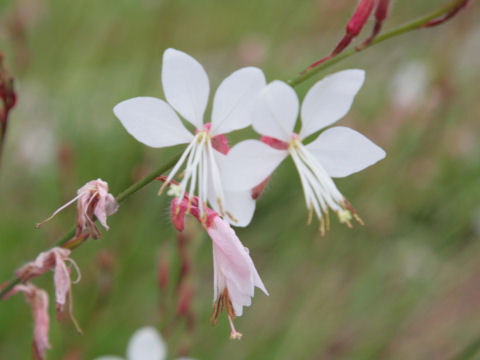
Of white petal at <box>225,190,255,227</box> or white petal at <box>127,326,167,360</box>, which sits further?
white petal at <box>127,326,167,360</box>

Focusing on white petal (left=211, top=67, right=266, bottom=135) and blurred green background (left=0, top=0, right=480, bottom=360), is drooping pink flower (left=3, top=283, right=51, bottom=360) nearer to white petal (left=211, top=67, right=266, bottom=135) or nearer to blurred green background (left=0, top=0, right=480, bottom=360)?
white petal (left=211, top=67, right=266, bottom=135)

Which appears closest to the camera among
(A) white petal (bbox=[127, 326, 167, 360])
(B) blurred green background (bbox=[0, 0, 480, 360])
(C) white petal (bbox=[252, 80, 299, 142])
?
(C) white petal (bbox=[252, 80, 299, 142])

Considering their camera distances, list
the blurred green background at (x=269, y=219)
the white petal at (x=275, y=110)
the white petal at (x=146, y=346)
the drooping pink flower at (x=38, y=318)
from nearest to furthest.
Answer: the white petal at (x=275, y=110), the drooping pink flower at (x=38, y=318), the white petal at (x=146, y=346), the blurred green background at (x=269, y=219)

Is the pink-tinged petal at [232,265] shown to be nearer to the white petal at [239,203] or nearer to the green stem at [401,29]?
the white petal at [239,203]

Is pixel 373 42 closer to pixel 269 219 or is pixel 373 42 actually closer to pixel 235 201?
pixel 235 201

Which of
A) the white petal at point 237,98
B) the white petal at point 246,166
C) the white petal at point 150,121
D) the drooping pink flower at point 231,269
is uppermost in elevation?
the white petal at point 150,121

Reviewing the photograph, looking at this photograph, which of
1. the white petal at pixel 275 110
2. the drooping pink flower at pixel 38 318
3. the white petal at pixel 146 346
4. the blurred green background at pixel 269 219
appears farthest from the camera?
the blurred green background at pixel 269 219

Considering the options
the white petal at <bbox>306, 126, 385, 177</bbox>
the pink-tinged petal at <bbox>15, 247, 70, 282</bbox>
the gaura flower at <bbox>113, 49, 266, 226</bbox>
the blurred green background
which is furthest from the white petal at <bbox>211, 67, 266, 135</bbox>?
the blurred green background

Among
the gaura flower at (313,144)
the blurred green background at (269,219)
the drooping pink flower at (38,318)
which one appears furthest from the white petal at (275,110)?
the blurred green background at (269,219)
